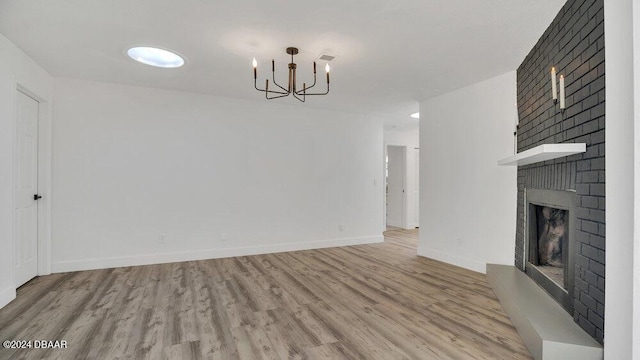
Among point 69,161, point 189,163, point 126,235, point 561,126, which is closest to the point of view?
point 561,126

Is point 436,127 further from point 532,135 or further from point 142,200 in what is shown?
point 142,200

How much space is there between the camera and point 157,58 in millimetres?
3617

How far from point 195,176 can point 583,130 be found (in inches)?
170

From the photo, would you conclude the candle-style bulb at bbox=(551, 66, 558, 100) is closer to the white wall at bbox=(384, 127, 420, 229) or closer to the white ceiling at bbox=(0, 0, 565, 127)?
the white ceiling at bbox=(0, 0, 565, 127)

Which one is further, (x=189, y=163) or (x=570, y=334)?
(x=189, y=163)

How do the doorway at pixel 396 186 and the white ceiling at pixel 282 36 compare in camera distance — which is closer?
the white ceiling at pixel 282 36

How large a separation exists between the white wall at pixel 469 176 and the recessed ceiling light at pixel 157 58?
136 inches

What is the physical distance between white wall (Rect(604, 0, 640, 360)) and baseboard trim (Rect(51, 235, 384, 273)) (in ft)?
13.3

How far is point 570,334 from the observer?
1.97 metres

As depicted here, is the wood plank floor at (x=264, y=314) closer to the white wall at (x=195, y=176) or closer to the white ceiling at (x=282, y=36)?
the white wall at (x=195, y=176)

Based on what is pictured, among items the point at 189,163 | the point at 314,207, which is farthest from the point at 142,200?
the point at 314,207

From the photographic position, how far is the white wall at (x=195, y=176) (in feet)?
13.4

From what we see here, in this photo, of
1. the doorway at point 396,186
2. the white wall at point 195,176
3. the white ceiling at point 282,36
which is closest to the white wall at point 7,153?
the white ceiling at point 282,36

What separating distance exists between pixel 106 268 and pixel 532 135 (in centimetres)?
512
